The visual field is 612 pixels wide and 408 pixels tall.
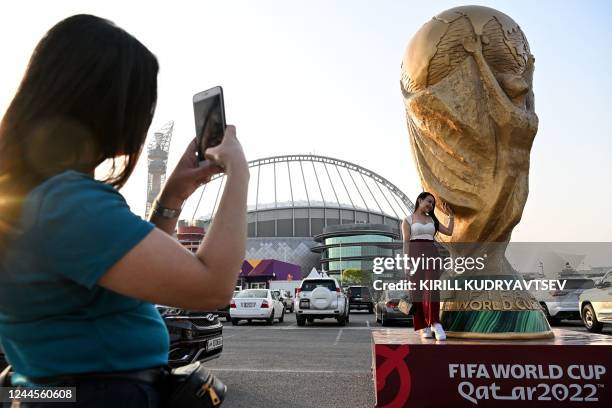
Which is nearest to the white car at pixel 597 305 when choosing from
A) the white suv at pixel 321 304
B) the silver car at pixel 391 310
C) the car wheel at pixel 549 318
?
the car wheel at pixel 549 318

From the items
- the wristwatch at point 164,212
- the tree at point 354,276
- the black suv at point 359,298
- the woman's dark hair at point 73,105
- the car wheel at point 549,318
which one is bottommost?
the tree at point 354,276

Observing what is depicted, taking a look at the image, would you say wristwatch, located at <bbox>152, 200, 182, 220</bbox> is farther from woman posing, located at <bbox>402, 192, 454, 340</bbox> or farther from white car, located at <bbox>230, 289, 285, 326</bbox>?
white car, located at <bbox>230, 289, 285, 326</bbox>

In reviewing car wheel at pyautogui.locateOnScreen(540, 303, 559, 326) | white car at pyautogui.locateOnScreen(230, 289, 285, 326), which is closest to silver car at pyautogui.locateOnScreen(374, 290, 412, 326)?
white car at pyautogui.locateOnScreen(230, 289, 285, 326)

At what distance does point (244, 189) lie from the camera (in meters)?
1.06

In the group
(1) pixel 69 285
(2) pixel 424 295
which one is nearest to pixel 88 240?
(1) pixel 69 285

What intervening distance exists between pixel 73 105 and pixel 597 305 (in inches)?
489

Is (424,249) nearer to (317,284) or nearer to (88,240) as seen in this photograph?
(88,240)

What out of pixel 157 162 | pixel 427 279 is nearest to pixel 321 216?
pixel 157 162

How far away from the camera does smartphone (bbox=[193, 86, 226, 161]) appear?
4.22 feet

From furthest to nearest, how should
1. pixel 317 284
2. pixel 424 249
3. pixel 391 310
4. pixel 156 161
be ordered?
pixel 156 161, pixel 317 284, pixel 391 310, pixel 424 249

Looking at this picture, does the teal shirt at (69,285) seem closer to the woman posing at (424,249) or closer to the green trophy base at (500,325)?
the woman posing at (424,249)

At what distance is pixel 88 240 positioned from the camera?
2.85 feet

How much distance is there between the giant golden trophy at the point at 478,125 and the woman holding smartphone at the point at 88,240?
12.9 feet

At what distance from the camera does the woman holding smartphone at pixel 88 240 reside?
2.90 ft
